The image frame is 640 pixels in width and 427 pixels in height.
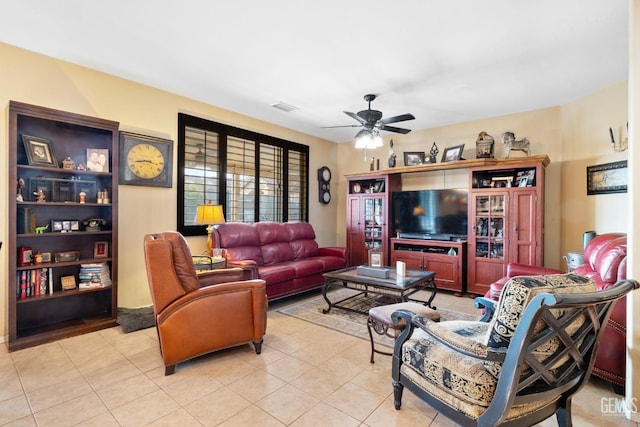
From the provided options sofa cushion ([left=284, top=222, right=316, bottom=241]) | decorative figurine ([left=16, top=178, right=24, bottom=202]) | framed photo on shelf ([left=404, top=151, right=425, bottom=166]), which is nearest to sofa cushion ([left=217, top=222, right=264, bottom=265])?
sofa cushion ([left=284, top=222, right=316, bottom=241])

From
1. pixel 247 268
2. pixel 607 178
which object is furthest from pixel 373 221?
pixel 607 178

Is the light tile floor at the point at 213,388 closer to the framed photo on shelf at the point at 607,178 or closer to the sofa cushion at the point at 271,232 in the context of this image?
the sofa cushion at the point at 271,232

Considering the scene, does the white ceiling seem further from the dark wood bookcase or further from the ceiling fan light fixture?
the dark wood bookcase

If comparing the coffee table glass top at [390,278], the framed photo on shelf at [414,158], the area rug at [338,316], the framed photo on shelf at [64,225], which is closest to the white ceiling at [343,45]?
the framed photo on shelf at [414,158]

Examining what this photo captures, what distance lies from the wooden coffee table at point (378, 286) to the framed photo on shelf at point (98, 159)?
2.77m

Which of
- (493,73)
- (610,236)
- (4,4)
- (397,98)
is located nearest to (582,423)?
(610,236)

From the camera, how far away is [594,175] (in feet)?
12.9

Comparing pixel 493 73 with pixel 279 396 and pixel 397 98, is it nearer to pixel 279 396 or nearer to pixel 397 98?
pixel 397 98

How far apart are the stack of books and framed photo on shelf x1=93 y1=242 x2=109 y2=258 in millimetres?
112

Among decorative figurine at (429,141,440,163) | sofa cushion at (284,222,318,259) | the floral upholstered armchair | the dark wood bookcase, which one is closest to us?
the floral upholstered armchair

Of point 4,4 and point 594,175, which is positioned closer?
point 4,4

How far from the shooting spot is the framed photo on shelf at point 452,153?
495 cm

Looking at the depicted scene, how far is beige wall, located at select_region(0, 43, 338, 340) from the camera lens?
2934 mm

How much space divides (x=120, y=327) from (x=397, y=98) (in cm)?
431
